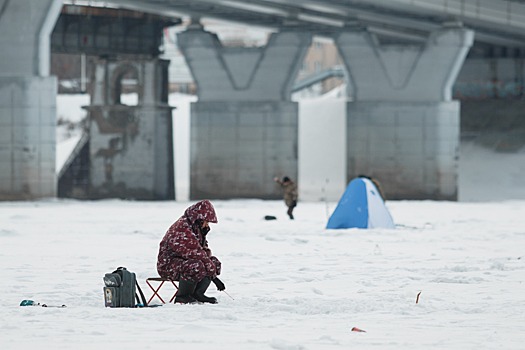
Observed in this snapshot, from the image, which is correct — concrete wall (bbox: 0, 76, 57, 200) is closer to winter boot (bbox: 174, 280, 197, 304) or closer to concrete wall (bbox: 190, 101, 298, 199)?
concrete wall (bbox: 190, 101, 298, 199)

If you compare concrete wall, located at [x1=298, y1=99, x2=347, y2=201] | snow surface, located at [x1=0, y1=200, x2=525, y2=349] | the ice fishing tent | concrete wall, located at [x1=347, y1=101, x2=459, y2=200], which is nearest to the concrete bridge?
concrete wall, located at [x1=347, y1=101, x2=459, y2=200]

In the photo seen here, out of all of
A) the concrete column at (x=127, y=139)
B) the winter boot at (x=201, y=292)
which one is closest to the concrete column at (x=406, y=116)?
the concrete column at (x=127, y=139)

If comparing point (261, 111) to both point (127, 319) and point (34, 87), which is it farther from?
point (127, 319)

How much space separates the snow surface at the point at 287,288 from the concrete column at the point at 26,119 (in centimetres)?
1112

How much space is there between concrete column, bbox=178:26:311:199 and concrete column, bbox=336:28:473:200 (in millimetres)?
2629

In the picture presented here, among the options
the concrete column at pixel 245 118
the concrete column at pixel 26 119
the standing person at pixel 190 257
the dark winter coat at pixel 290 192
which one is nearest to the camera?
the standing person at pixel 190 257

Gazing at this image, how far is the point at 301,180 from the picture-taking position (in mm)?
72000

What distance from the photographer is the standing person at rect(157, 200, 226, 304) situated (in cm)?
1280

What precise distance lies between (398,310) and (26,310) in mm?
3838

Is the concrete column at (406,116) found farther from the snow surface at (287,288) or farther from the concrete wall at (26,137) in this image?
the snow surface at (287,288)

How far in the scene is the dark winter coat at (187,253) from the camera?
42.1ft

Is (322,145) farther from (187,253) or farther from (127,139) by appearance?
(187,253)

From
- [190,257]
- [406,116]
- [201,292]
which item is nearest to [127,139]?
[406,116]

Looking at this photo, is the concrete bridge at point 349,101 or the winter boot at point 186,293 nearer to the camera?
the winter boot at point 186,293
